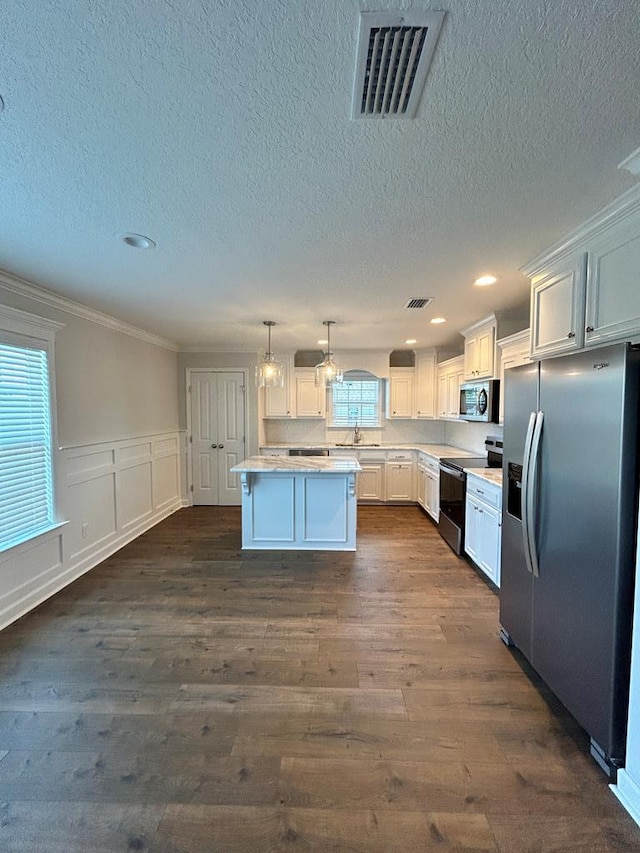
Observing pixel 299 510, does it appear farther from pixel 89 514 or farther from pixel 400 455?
pixel 400 455

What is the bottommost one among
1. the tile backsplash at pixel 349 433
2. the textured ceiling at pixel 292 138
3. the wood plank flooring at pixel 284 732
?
the wood plank flooring at pixel 284 732

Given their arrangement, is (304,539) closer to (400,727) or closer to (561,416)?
(400,727)

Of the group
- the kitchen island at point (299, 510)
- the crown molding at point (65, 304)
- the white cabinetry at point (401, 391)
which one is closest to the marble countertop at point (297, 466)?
the kitchen island at point (299, 510)

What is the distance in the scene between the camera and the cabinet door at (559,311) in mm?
2061

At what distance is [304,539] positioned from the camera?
404 cm

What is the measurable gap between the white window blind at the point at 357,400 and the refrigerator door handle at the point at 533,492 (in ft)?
15.0

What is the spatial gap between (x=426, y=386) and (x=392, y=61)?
529 cm

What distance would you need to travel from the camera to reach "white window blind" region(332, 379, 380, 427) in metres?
6.55

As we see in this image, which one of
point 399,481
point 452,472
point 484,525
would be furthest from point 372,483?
point 484,525

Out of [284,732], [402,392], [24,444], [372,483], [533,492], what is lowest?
[284,732]

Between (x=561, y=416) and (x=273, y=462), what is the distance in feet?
9.65

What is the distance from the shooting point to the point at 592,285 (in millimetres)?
1956

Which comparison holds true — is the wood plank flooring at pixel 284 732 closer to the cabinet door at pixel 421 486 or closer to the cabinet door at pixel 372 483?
the cabinet door at pixel 421 486

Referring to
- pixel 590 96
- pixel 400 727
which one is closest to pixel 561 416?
pixel 590 96
